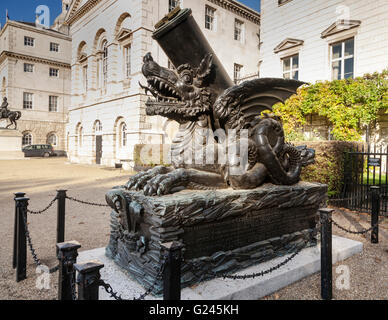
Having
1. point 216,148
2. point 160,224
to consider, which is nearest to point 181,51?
point 216,148

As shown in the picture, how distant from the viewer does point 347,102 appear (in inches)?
456

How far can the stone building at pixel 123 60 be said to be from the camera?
1555 cm

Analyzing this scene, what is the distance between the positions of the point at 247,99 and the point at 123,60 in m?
15.7

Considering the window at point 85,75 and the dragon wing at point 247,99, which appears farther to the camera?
the window at point 85,75

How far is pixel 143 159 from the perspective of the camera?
14.7 meters

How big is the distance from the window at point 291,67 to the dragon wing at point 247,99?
38.5 feet

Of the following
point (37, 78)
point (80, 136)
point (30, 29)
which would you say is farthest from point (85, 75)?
point (30, 29)

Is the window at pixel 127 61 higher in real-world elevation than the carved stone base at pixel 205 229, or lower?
higher

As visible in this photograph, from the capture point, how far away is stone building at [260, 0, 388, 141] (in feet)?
36.8

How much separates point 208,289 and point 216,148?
5.42ft

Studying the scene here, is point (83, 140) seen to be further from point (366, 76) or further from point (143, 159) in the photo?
point (366, 76)


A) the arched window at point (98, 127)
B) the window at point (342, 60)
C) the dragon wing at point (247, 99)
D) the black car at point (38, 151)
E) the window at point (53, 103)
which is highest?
the window at point (53, 103)

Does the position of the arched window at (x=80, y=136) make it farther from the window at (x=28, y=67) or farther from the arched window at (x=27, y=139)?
→ the window at (x=28, y=67)

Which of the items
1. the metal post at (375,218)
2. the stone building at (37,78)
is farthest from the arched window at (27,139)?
the metal post at (375,218)
